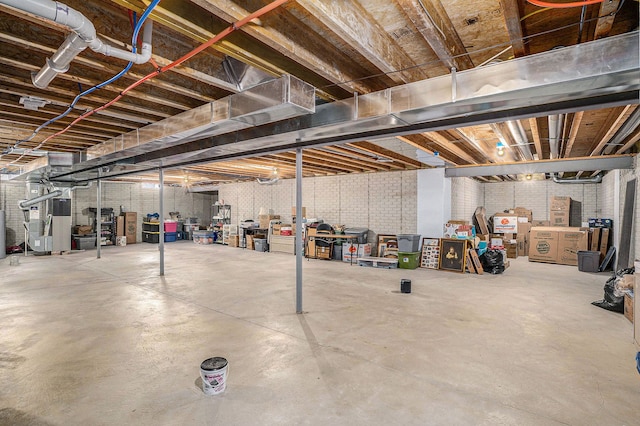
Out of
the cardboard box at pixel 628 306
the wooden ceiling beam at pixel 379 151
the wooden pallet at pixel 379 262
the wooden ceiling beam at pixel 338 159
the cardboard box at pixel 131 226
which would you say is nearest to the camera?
the cardboard box at pixel 628 306

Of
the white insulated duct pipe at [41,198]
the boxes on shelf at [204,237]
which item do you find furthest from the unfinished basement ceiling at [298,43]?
the boxes on shelf at [204,237]

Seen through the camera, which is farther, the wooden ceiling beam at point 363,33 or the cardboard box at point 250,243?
the cardboard box at point 250,243

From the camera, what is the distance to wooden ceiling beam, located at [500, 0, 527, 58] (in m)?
1.72

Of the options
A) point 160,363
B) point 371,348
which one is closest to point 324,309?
point 371,348

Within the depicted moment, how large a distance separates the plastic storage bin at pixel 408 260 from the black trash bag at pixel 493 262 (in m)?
1.43

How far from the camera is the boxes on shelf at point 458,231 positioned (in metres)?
7.35

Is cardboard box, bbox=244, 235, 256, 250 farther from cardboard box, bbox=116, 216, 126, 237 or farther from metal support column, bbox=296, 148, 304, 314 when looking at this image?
metal support column, bbox=296, 148, 304, 314

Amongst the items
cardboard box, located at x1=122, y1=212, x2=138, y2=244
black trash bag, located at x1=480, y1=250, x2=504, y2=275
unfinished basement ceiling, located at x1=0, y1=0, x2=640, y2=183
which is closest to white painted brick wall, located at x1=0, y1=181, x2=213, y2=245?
cardboard box, located at x1=122, y1=212, x2=138, y2=244

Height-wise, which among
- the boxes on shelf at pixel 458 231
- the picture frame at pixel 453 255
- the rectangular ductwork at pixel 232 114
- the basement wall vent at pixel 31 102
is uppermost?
the basement wall vent at pixel 31 102

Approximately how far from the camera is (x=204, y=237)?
1302 centimetres

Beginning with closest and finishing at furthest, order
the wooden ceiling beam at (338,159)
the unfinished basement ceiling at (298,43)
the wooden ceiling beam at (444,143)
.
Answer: the unfinished basement ceiling at (298,43)
the wooden ceiling beam at (444,143)
the wooden ceiling beam at (338,159)

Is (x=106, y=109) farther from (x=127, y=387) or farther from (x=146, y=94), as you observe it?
(x=127, y=387)

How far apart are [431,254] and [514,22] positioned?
6241 mm

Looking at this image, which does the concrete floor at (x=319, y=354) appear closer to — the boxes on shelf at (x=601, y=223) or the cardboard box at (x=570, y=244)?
the cardboard box at (x=570, y=244)
